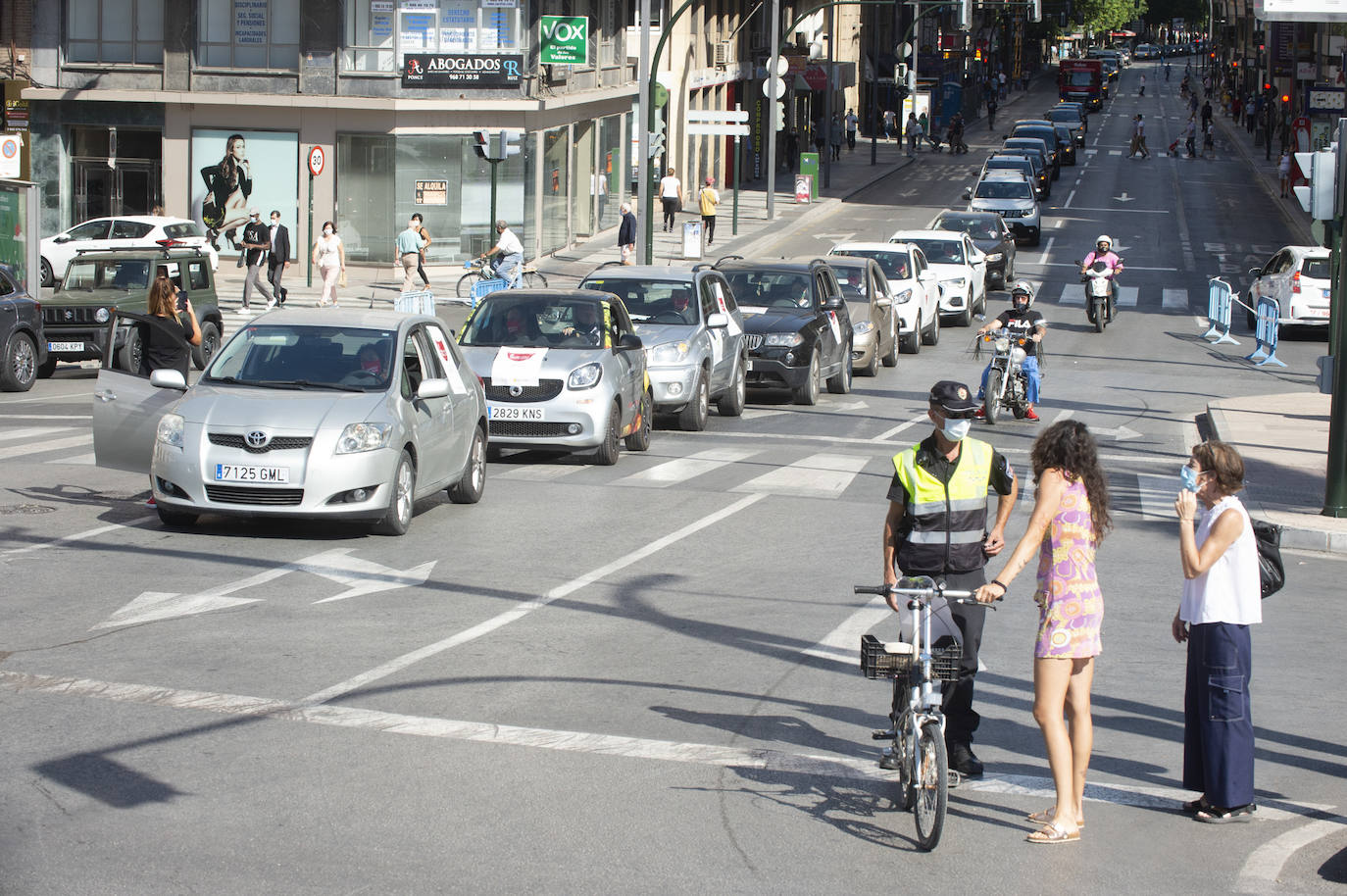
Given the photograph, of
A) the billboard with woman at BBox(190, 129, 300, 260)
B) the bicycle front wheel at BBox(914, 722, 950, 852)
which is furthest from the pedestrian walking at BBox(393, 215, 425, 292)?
the bicycle front wheel at BBox(914, 722, 950, 852)

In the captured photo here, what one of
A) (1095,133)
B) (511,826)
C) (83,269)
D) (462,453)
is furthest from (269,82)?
(1095,133)

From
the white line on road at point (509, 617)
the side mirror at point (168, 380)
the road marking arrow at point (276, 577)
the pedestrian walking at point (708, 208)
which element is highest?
the pedestrian walking at point (708, 208)

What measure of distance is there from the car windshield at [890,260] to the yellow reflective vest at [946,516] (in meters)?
22.9

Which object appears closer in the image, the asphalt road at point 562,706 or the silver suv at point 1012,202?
the asphalt road at point 562,706

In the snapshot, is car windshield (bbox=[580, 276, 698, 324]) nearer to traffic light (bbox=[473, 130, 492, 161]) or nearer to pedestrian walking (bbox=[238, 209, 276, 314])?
pedestrian walking (bbox=[238, 209, 276, 314])

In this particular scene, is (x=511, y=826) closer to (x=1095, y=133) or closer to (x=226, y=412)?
(x=226, y=412)

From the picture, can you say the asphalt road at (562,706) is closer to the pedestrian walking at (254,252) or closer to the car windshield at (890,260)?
the car windshield at (890,260)

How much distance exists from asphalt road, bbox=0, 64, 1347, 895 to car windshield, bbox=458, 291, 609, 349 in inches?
56.3

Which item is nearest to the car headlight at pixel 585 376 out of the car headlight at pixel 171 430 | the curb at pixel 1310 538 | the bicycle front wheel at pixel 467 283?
the car headlight at pixel 171 430

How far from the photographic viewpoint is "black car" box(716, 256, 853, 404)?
22984mm

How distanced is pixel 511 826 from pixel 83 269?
20.5 metres

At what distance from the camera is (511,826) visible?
678cm

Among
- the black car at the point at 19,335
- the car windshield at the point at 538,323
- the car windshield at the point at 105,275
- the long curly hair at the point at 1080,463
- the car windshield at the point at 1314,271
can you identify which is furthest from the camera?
the car windshield at the point at 1314,271

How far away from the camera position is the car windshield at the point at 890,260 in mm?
30250
